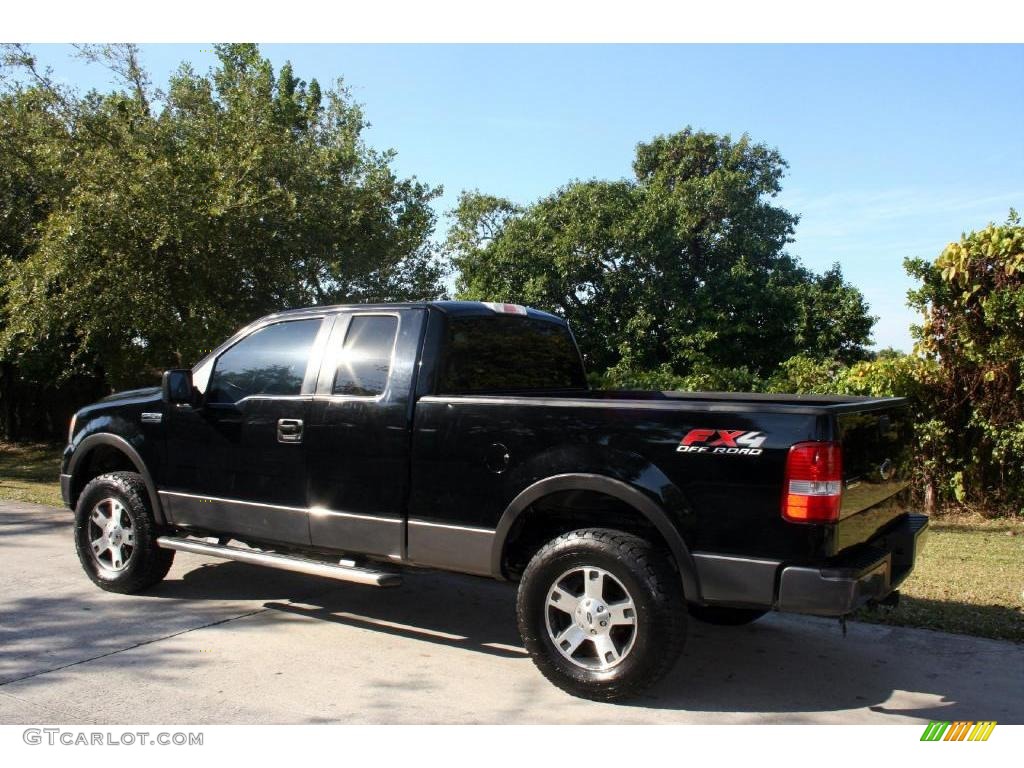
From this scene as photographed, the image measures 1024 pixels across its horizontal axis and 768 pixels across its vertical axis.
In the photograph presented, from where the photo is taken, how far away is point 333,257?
12656 mm

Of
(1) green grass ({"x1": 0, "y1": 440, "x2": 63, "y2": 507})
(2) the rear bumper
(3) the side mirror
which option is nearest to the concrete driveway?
(2) the rear bumper

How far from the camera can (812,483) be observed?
12.2ft

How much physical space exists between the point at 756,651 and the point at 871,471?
148 centimetres

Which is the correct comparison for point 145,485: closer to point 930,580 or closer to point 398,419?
point 398,419

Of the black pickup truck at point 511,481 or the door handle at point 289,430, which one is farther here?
the door handle at point 289,430

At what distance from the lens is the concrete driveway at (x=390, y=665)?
4.12m

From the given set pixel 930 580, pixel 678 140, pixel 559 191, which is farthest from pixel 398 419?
pixel 678 140

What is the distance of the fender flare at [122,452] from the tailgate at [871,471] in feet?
14.2

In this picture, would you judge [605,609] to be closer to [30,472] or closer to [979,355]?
[979,355]

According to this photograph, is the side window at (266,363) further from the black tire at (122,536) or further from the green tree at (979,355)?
the green tree at (979,355)

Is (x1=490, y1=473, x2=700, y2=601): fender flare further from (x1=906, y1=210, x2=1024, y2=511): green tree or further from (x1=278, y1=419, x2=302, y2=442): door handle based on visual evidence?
(x1=906, y1=210, x2=1024, y2=511): green tree

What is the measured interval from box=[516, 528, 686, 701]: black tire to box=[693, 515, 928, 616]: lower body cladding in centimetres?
22

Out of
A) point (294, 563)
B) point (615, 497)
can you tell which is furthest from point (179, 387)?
point (615, 497)

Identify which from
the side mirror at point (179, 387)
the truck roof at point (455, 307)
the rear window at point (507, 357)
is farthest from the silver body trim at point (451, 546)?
the side mirror at point (179, 387)
